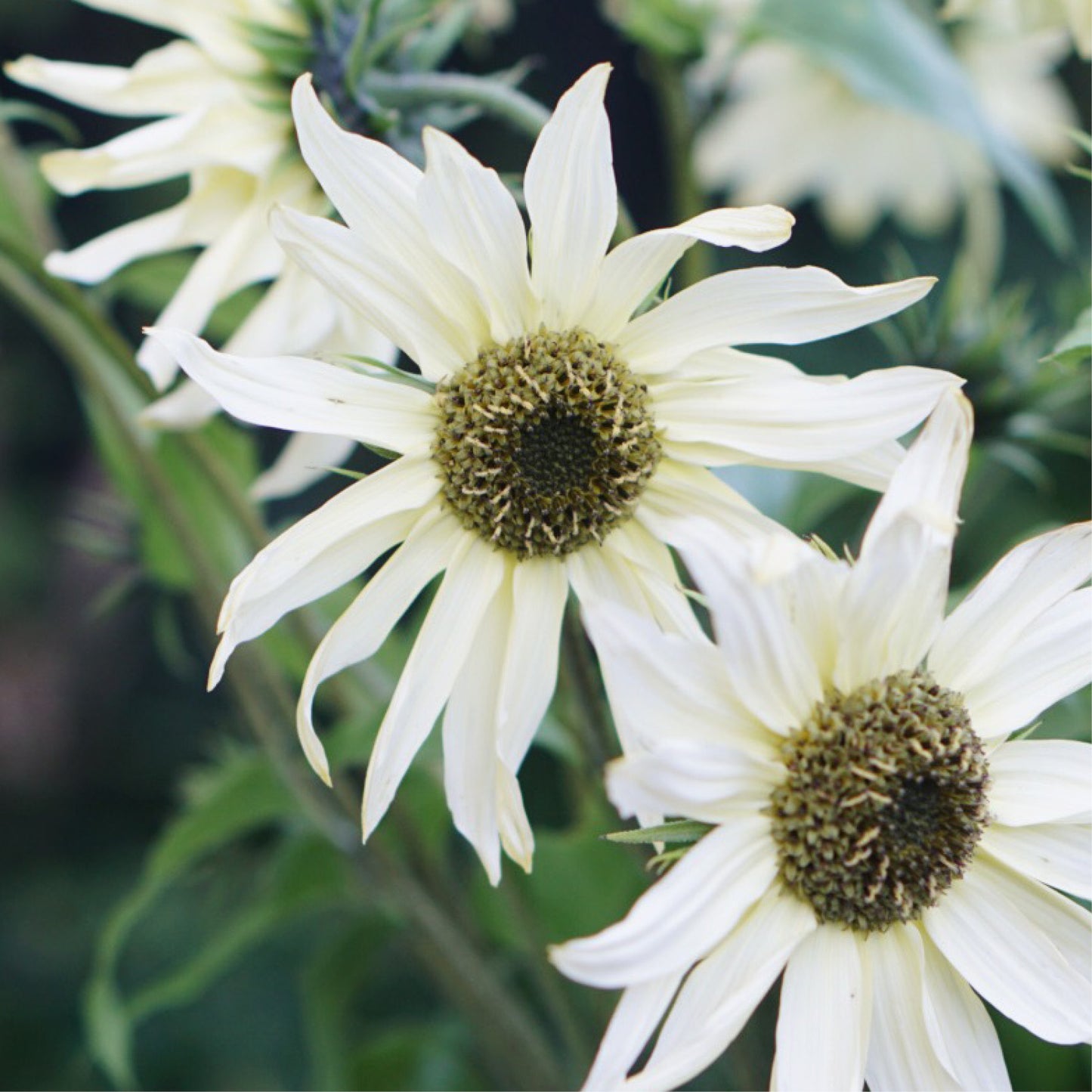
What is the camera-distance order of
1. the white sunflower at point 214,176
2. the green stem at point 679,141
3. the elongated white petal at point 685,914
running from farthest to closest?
the green stem at point 679,141 → the white sunflower at point 214,176 → the elongated white petal at point 685,914

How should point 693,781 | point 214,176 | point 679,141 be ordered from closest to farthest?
1. point 693,781
2. point 214,176
3. point 679,141

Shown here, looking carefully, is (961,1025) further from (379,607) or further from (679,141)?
(679,141)

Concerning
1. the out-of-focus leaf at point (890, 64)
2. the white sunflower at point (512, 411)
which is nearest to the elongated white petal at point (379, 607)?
the white sunflower at point (512, 411)

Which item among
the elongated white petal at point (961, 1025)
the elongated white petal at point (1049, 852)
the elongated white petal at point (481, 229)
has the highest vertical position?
the elongated white petal at point (481, 229)

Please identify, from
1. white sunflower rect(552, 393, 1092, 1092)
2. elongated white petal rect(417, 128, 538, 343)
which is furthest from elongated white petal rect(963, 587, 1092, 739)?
elongated white petal rect(417, 128, 538, 343)

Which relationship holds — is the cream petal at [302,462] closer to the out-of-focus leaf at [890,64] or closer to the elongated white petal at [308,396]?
the elongated white petal at [308,396]

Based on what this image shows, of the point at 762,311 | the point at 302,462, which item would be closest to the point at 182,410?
the point at 302,462

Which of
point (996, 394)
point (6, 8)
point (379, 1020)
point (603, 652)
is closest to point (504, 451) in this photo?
point (603, 652)
